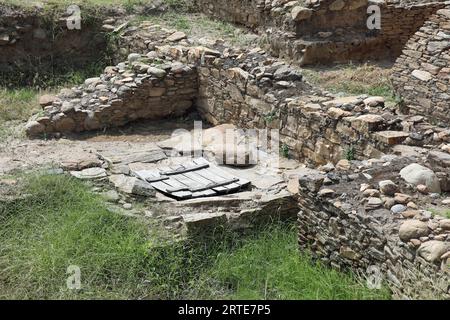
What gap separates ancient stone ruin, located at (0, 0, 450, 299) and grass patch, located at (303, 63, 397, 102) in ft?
0.97

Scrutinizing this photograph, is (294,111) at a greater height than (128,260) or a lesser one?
greater

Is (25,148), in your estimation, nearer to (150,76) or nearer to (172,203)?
(150,76)

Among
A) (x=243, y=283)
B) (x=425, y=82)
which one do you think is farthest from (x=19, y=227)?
(x=425, y=82)

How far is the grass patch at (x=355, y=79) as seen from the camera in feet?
25.8

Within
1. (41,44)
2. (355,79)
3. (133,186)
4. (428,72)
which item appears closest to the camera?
(133,186)

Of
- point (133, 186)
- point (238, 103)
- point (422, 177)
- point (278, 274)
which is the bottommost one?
point (278, 274)

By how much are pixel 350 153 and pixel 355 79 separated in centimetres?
224

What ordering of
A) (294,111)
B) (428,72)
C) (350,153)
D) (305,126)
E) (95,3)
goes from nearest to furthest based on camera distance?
(350,153) < (305,126) < (294,111) < (428,72) < (95,3)

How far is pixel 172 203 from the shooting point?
604cm

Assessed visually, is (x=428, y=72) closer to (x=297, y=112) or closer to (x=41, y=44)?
(x=297, y=112)

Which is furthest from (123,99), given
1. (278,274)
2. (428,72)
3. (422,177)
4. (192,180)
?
(422,177)

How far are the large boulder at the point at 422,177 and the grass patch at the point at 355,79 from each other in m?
2.37

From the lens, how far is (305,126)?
265 inches

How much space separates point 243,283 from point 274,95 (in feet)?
8.35
